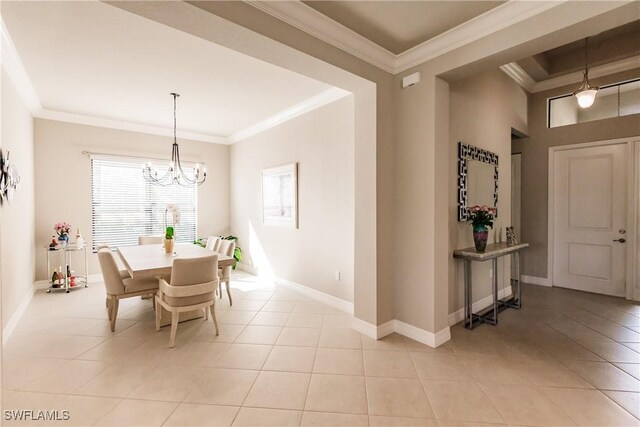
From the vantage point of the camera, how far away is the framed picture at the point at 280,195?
4.49 meters

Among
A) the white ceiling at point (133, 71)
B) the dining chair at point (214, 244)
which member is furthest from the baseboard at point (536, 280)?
the dining chair at point (214, 244)

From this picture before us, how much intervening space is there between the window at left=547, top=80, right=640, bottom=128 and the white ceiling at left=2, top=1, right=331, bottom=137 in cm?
377

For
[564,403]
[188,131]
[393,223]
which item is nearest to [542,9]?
[393,223]

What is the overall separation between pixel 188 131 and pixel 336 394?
5446 mm

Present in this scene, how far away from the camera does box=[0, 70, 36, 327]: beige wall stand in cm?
297

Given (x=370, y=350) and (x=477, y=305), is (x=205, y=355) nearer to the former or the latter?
(x=370, y=350)

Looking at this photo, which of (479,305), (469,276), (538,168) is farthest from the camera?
(538,168)

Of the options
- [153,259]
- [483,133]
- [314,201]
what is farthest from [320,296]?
[483,133]

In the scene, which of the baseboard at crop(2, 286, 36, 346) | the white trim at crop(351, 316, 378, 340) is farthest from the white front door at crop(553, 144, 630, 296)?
the baseboard at crop(2, 286, 36, 346)

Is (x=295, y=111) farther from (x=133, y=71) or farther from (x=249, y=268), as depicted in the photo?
(x=249, y=268)

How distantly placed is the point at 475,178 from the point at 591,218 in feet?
7.58

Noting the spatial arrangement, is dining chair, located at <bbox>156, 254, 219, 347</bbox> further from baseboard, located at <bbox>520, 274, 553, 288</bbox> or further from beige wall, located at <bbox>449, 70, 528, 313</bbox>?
baseboard, located at <bbox>520, 274, 553, 288</bbox>

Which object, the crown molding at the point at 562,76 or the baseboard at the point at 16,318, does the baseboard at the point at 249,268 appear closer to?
the baseboard at the point at 16,318

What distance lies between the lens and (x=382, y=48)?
2.74 metres
